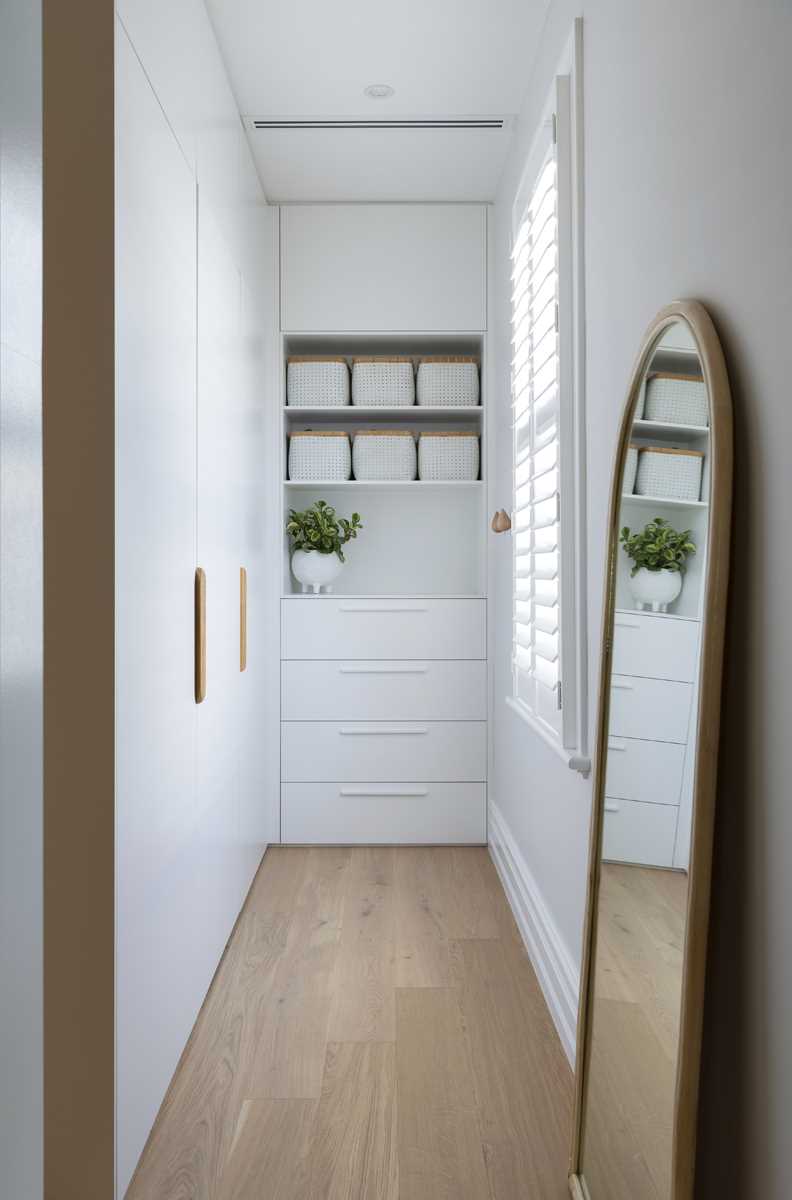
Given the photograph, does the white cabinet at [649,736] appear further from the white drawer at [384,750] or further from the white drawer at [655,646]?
the white drawer at [384,750]

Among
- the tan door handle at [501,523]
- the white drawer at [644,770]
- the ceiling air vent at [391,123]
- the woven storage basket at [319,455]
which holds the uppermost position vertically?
the ceiling air vent at [391,123]

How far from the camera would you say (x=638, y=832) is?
1306mm

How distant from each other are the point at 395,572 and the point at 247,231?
1.55 meters

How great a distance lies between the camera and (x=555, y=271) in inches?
82.7

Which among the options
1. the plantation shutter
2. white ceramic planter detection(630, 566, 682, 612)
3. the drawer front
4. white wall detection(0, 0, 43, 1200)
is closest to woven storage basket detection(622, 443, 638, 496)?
white ceramic planter detection(630, 566, 682, 612)

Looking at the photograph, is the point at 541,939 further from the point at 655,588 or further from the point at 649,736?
the point at 655,588

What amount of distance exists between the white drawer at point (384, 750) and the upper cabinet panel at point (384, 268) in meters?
1.66

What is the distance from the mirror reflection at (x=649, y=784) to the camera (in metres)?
1.13

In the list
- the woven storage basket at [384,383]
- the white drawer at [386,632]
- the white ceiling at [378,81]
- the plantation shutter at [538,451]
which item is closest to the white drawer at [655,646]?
the plantation shutter at [538,451]

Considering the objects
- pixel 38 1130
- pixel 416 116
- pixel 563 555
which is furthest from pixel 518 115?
pixel 38 1130

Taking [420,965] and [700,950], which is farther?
[420,965]

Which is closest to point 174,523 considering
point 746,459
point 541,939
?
point 746,459

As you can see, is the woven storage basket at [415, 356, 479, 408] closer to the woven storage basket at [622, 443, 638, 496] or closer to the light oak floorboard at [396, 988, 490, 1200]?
the woven storage basket at [622, 443, 638, 496]

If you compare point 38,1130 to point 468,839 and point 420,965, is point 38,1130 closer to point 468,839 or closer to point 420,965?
point 420,965
